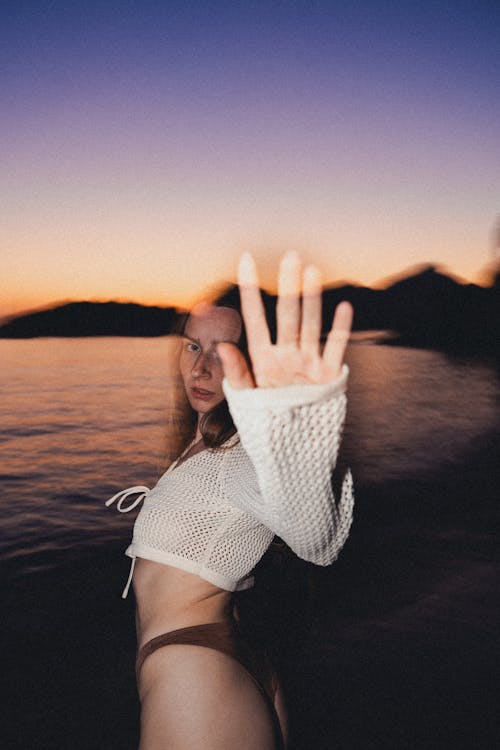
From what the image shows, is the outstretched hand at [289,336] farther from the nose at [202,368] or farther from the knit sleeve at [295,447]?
the nose at [202,368]

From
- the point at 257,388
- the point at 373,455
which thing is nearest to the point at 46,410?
the point at 373,455

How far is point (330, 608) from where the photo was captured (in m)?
4.19

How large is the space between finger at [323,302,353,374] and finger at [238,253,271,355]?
14 centimetres

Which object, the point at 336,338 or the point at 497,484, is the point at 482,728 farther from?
the point at 497,484

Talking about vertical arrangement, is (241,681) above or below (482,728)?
above

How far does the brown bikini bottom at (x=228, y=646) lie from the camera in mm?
1373

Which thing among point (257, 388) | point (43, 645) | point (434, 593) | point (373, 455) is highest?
point (257, 388)

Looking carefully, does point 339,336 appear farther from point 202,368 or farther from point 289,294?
point 202,368

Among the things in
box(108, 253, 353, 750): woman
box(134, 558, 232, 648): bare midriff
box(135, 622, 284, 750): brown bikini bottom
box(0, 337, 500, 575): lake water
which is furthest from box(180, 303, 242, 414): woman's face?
box(0, 337, 500, 575): lake water

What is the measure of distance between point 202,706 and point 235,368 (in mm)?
866

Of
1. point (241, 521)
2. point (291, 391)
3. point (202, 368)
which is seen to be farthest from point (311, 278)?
point (202, 368)

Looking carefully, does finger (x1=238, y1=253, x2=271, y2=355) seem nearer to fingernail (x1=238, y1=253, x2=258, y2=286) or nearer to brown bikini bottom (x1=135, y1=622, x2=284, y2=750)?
fingernail (x1=238, y1=253, x2=258, y2=286)

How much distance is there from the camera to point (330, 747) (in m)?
2.91

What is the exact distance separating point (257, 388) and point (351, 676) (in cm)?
328
